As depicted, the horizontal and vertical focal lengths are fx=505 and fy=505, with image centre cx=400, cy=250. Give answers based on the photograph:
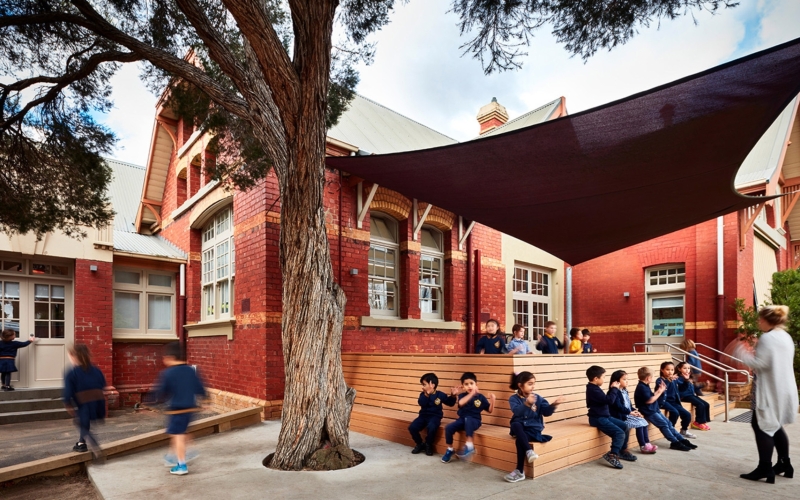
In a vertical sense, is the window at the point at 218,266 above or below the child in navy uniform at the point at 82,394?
above

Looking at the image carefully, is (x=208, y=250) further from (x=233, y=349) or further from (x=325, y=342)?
(x=325, y=342)

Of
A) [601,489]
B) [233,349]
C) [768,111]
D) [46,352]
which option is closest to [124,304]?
[46,352]

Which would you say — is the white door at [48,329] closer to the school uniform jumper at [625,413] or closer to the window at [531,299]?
the window at [531,299]

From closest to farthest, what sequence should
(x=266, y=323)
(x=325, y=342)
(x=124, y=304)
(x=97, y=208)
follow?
(x=325, y=342)
(x=97, y=208)
(x=266, y=323)
(x=124, y=304)

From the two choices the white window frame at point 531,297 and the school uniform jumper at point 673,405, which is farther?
the white window frame at point 531,297

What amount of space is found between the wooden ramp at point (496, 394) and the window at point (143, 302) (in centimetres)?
601

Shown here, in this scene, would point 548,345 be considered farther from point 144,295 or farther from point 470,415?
point 144,295

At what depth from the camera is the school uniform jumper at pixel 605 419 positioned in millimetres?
5340

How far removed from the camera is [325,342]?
526cm

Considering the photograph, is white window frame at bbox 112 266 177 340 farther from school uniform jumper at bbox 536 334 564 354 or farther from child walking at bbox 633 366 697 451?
child walking at bbox 633 366 697 451

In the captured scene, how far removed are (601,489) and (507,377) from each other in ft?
4.71

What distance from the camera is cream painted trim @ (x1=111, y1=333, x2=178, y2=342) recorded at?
10.9 metres

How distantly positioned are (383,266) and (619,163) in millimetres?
5055

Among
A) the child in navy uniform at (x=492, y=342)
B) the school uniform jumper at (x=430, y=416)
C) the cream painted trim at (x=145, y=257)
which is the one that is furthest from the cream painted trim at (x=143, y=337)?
the school uniform jumper at (x=430, y=416)
